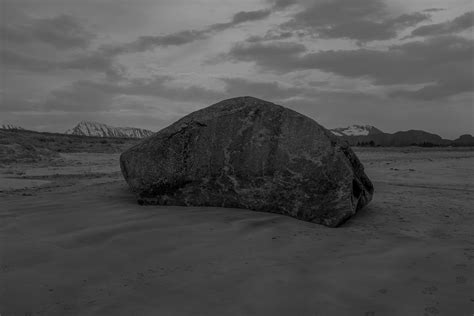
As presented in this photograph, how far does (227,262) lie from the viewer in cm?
280

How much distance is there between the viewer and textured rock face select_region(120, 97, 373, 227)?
4.12m

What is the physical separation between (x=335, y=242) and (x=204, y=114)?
237 cm

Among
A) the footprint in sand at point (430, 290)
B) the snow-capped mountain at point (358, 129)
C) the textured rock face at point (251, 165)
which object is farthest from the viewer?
the snow-capped mountain at point (358, 129)

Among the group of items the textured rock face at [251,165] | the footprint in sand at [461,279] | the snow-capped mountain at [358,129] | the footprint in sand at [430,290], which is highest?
the snow-capped mountain at [358,129]

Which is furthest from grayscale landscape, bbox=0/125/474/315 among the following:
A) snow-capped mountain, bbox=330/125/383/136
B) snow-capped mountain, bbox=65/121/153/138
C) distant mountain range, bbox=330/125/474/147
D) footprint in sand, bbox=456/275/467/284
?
snow-capped mountain, bbox=65/121/153/138

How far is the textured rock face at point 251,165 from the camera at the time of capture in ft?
13.5

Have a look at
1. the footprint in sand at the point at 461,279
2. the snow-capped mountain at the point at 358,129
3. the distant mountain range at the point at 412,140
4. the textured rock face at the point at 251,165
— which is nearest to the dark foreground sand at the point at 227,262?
the footprint in sand at the point at 461,279

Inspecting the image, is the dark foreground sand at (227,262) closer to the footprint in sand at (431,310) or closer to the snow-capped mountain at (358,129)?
the footprint in sand at (431,310)

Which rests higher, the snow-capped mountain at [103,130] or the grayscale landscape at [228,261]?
the snow-capped mountain at [103,130]

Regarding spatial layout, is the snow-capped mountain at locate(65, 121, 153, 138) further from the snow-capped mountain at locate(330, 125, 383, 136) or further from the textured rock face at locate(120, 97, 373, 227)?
the textured rock face at locate(120, 97, 373, 227)

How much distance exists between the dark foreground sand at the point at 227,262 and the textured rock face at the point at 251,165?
238mm

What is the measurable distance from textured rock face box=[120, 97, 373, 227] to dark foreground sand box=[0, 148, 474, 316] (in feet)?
0.78

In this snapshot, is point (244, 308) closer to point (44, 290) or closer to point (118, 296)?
point (118, 296)

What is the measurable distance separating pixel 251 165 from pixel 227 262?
1.82 m
